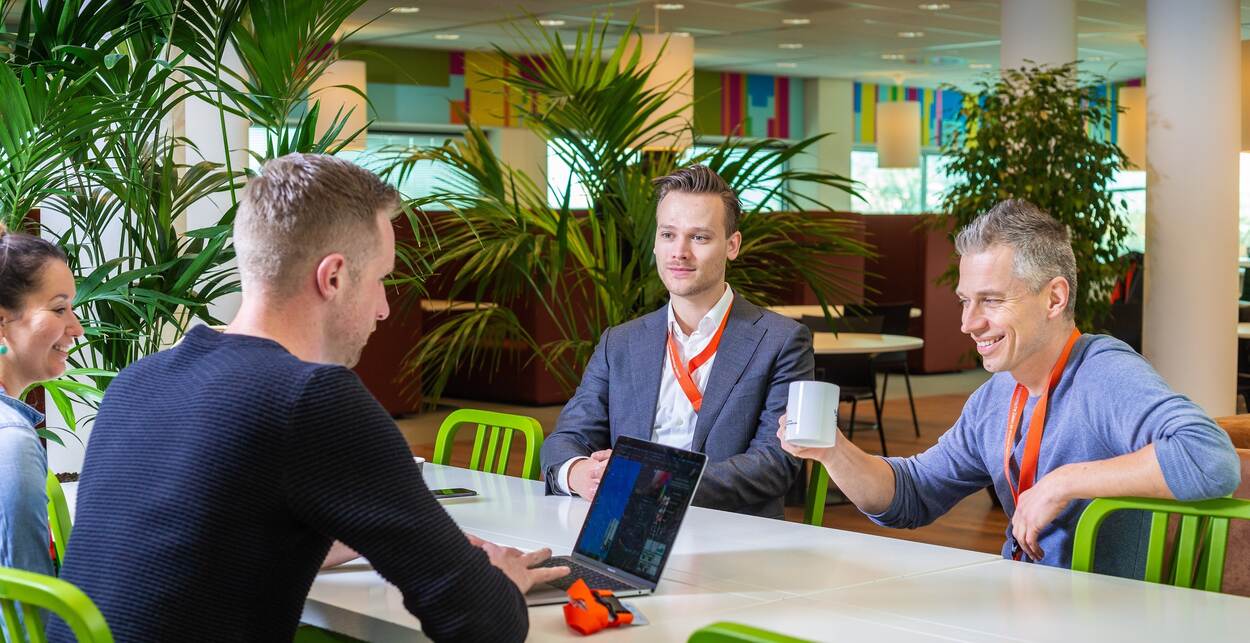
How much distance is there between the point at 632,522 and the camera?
77.0 inches

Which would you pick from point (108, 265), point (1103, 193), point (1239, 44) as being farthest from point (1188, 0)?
point (108, 265)

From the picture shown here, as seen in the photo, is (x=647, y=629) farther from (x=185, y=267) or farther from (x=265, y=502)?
(x=185, y=267)

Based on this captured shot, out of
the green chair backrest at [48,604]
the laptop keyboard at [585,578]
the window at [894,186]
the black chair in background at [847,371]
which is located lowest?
the black chair in background at [847,371]

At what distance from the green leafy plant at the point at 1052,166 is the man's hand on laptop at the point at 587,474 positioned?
453cm

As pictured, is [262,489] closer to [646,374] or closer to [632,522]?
[632,522]

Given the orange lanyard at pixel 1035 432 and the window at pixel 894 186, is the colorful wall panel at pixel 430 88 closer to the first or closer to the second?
the window at pixel 894 186

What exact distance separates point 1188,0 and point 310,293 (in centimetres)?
622

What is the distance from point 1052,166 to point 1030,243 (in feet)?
15.3

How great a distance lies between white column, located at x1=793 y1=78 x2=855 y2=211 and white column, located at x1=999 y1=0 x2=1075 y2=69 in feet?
29.0

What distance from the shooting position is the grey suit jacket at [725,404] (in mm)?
2727

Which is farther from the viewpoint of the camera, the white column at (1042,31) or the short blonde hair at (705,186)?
the white column at (1042,31)

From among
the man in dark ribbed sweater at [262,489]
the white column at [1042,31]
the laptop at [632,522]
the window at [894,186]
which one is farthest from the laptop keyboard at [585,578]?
the window at [894,186]

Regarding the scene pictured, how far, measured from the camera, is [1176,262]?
6.81 meters

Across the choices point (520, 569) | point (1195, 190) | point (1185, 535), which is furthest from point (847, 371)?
point (520, 569)
